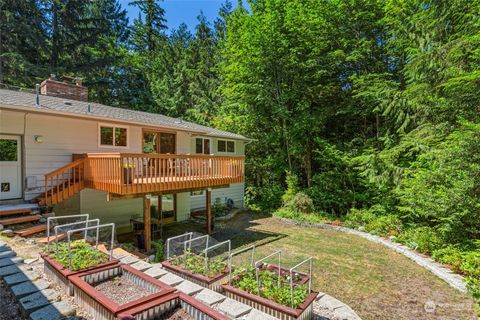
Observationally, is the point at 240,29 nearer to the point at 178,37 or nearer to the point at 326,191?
the point at 326,191

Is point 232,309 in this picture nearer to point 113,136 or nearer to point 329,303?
point 329,303

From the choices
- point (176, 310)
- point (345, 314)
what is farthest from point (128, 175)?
point (345, 314)

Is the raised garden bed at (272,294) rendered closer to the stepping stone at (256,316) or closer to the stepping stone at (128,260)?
the stepping stone at (256,316)

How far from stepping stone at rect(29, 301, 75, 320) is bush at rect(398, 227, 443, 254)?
9064 millimetres

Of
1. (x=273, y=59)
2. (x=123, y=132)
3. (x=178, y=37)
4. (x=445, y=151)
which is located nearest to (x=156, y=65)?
(x=178, y=37)

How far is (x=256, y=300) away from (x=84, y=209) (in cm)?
749

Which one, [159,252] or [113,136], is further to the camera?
[113,136]

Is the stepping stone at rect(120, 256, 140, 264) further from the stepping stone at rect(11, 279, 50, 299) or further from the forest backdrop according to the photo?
the forest backdrop

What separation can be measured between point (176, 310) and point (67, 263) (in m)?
2.19

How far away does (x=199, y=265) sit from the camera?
523cm

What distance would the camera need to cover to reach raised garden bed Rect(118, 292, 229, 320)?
3.38 metres

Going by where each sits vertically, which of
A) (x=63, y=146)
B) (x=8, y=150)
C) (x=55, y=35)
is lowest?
(x=8, y=150)

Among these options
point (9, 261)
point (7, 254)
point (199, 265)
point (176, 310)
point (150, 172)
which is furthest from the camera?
point (150, 172)

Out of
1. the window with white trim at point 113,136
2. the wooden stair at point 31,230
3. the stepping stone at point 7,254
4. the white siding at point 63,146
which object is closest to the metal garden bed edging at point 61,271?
the stepping stone at point 7,254
